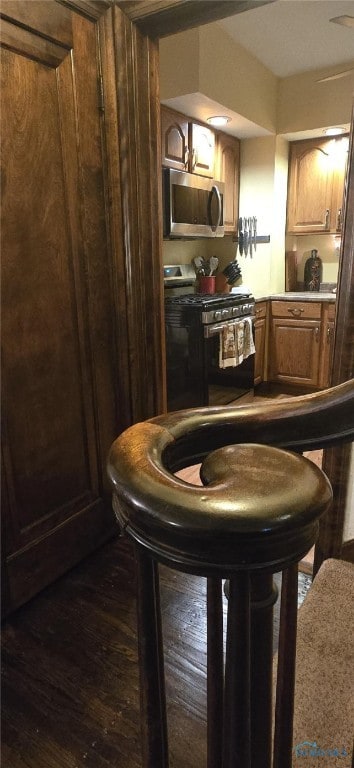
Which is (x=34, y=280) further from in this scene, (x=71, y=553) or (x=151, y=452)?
(x=151, y=452)

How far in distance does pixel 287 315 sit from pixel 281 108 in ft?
5.54

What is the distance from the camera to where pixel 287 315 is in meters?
3.88

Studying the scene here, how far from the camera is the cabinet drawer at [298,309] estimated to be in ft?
12.2

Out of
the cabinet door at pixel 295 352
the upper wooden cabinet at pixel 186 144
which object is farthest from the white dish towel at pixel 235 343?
the upper wooden cabinet at pixel 186 144

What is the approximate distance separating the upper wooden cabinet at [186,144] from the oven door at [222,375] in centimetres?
114

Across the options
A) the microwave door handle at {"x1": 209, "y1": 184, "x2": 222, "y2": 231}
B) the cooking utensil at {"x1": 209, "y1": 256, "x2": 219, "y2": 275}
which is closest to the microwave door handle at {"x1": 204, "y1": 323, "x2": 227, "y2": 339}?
the microwave door handle at {"x1": 209, "y1": 184, "x2": 222, "y2": 231}

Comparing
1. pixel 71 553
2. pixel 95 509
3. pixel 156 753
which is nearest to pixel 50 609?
pixel 71 553

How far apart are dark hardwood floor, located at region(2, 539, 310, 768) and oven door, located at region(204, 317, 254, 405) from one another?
1.61 m

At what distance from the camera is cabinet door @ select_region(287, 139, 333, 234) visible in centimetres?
387

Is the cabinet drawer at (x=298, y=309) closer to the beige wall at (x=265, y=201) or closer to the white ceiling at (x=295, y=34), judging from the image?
the beige wall at (x=265, y=201)

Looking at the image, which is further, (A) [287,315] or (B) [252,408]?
(A) [287,315]

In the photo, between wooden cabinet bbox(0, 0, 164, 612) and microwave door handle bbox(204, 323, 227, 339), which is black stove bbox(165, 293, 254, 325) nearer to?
microwave door handle bbox(204, 323, 227, 339)

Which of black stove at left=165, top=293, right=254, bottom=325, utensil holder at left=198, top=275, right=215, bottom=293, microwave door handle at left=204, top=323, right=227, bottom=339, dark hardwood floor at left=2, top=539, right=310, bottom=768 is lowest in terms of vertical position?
dark hardwood floor at left=2, top=539, right=310, bottom=768

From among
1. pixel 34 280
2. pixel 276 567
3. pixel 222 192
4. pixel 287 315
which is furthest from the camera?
pixel 287 315
